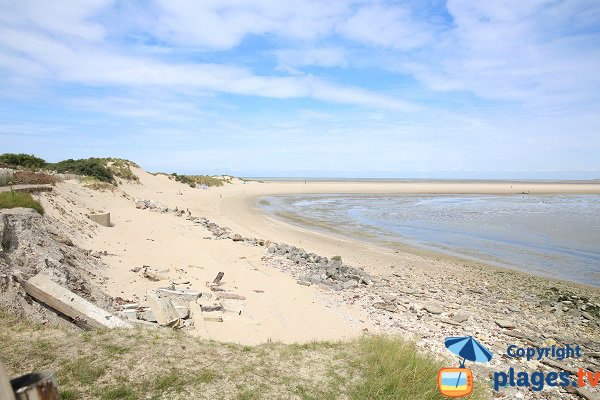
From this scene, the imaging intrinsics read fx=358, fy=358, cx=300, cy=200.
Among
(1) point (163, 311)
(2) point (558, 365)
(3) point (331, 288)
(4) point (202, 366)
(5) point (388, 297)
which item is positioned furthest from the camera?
(3) point (331, 288)

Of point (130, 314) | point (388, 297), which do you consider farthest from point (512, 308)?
point (130, 314)

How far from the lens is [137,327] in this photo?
705 centimetres

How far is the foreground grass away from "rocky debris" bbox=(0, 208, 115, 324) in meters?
0.56

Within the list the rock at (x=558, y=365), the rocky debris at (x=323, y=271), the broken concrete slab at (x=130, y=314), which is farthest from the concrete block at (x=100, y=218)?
the rock at (x=558, y=365)

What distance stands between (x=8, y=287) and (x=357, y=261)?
13.0 metres

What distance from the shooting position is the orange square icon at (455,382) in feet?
17.3

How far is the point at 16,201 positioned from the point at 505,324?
1647 cm

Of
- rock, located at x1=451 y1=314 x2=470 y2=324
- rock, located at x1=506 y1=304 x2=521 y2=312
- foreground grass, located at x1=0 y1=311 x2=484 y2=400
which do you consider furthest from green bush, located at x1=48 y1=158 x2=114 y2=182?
rock, located at x1=506 y1=304 x2=521 y2=312

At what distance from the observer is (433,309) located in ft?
35.2

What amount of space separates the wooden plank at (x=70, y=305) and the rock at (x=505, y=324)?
30.9 ft

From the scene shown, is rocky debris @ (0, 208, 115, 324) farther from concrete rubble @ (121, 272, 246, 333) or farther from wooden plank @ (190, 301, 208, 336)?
wooden plank @ (190, 301, 208, 336)

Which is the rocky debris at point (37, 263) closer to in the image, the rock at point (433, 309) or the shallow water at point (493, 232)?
the rock at point (433, 309)

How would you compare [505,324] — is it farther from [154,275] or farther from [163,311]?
[154,275]

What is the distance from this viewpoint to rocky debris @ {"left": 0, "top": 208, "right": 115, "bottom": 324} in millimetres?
7188
